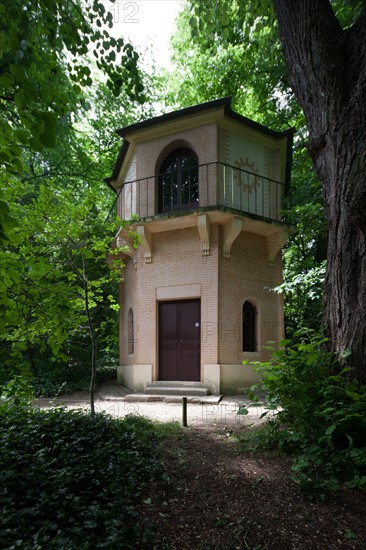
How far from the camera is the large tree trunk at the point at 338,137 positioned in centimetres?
424

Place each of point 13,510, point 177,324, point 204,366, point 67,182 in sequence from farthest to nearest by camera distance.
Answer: point 67,182, point 177,324, point 204,366, point 13,510

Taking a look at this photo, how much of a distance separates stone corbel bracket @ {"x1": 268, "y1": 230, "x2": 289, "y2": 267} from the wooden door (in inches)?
114

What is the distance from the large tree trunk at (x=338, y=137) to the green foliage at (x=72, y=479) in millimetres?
2796

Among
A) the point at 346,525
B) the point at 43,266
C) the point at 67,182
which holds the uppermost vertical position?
the point at 67,182

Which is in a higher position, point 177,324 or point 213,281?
point 213,281

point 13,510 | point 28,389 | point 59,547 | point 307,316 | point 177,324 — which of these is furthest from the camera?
point 307,316

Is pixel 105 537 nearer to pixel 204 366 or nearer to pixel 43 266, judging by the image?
pixel 43 266

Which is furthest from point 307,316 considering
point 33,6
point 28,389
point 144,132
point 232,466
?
point 33,6

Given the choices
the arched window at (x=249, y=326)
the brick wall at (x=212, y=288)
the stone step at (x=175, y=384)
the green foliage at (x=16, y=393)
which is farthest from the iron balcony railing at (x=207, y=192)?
the green foliage at (x=16, y=393)

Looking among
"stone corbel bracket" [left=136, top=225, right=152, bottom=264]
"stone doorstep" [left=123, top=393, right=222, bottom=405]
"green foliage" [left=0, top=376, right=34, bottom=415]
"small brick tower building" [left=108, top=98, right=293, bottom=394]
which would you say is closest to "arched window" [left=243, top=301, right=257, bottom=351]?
"small brick tower building" [left=108, top=98, right=293, bottom=394]

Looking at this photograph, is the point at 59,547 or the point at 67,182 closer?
the point at 59,547

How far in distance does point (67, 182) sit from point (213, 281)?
8404mm

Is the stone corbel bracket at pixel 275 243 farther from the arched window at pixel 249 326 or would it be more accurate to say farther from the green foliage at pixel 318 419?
the green foliage at pixel 318 419

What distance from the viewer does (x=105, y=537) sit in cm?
276
